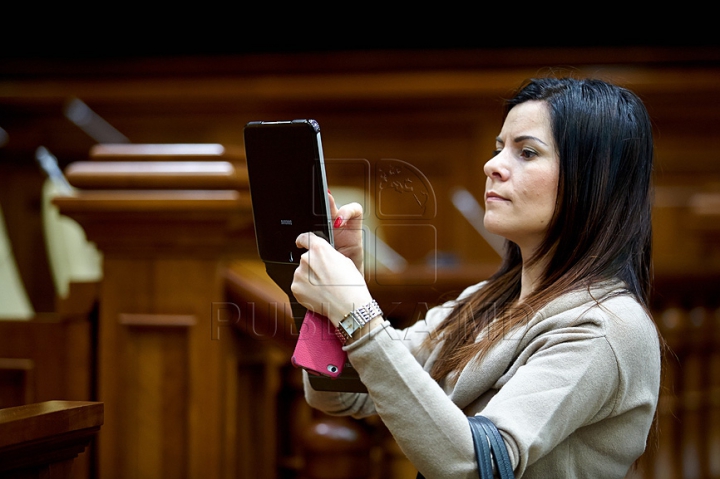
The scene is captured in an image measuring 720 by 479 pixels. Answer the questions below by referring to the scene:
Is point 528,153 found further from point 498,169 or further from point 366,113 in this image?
point 366,113

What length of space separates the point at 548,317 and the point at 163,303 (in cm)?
67

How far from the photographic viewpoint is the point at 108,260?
1.25 m

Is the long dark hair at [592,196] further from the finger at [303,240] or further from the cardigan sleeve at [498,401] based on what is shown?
the finger at [303,240]

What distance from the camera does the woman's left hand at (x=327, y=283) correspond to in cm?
80

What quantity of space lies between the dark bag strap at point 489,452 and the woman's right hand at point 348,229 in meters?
0.28

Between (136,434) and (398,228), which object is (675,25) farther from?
Answer: (136,434)

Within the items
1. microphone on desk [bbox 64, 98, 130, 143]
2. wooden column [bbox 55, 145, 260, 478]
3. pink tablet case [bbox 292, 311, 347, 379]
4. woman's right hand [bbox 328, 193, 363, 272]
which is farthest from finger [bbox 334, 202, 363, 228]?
microphone on desk [bbox 64, 98, 130, 143]

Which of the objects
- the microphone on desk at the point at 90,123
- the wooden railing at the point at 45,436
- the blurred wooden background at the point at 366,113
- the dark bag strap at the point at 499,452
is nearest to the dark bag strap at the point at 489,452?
the dark bag strap at the point at 499,452

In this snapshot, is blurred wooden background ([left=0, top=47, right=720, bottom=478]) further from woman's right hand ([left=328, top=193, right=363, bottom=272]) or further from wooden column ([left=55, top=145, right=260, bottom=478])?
woman's right hand ([left=328, top=193, right=363, bottom=272])

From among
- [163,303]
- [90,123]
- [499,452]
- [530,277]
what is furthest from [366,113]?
[499,452]

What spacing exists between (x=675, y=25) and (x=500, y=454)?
3.49 m

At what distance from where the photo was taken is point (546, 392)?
794mm

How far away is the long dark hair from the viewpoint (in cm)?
91

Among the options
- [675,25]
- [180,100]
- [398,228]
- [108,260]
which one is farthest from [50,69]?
[675,25]
